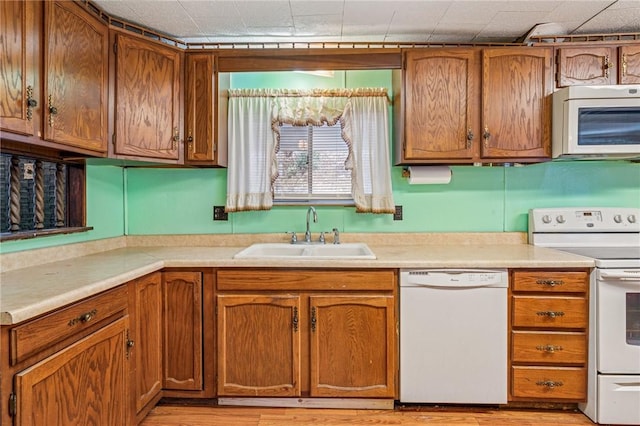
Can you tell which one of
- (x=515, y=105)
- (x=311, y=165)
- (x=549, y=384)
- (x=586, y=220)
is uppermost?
(x=515, y=105)

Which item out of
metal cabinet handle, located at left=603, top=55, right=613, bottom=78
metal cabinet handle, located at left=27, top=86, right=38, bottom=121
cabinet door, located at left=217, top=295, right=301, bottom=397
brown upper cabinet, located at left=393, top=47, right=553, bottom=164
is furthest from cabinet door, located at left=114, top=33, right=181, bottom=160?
metal cabinet handle, located at left=603, top=55, right=613, bottom=78

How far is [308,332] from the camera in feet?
6.76

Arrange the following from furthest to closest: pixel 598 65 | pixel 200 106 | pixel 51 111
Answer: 1. pixel 200 106
2. pixel 598 65
3. pixel 51 111

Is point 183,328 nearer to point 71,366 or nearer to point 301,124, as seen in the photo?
point 71,366

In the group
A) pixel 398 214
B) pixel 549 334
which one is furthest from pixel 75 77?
pixel 549 334

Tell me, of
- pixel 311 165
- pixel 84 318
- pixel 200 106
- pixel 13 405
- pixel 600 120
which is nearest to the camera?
pixel 13 405

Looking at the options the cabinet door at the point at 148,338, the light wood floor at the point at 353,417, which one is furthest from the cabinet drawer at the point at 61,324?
the light wood floor at the point at 353,417

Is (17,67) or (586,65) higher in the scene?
(586,65)

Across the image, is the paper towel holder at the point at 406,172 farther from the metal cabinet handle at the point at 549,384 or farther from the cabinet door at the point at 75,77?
the cabinet door at the point at 75,77

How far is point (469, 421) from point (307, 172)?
1813 mm

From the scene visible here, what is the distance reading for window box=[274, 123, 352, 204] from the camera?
270cm

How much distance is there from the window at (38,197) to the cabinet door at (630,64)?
3298 millimetres

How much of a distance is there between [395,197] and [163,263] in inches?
61.6

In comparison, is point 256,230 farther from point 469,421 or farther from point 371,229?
point 469,421
